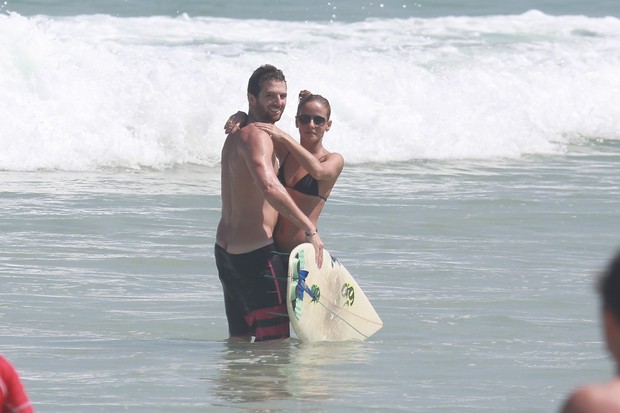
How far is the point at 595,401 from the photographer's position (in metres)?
2.07

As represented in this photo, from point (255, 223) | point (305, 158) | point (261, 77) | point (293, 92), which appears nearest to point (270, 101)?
point (261, 77)

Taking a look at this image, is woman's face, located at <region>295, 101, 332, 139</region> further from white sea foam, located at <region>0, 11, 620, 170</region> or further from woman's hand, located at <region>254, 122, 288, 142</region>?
white sea foam, located at <region>0, 11, 620, 170</region>

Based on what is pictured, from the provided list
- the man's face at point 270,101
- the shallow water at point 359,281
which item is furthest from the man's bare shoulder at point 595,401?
the man's face at point 270,101

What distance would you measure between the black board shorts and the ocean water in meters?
0.13

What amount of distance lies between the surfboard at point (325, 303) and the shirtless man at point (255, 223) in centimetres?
7

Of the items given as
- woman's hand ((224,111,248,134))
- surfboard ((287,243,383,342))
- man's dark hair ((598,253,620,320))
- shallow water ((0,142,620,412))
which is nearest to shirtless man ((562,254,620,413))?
man's dark hair ((598,253,620,320))

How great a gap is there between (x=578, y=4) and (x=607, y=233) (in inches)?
790

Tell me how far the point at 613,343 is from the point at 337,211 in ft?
26.5

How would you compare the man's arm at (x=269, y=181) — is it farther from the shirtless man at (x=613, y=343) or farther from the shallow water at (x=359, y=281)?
the shirtless man at (x=613, y=343)

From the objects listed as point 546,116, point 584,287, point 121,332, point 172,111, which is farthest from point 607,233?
point 546,116

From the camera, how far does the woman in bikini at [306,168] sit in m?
5.85

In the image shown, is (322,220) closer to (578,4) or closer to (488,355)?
(488,355)

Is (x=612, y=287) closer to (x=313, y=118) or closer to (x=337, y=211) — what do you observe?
(x=313, y=118)

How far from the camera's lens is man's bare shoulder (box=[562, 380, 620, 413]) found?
2.07 m
